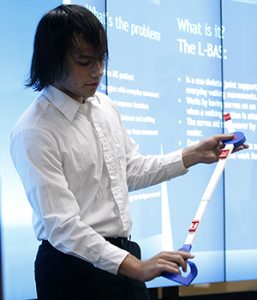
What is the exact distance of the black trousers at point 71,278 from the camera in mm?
1571

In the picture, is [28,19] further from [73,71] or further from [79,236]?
[79,236]

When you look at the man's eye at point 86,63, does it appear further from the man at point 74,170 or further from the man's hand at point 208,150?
the man's hand at point 208,150

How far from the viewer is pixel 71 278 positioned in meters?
1.57

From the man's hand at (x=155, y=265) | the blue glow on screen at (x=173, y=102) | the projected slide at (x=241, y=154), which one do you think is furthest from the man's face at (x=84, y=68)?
the projected slide at (x=241, y=154)

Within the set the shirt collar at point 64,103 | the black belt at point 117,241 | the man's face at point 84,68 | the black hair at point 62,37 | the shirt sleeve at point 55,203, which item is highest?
the black hair at point 62,37

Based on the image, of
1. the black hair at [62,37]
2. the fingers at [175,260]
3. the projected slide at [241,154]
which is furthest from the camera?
the projected slide at [241,154]

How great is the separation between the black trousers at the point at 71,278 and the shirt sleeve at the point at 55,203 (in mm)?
97

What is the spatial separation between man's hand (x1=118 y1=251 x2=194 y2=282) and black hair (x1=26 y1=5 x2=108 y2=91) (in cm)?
51

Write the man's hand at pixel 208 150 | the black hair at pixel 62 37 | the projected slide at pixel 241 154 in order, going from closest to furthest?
the black hair at pixel 62 37 → the man's hand at pixel 208 150 → the projected slide at pixel 241 154

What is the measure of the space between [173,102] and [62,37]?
146 cm

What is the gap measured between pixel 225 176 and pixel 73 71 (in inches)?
68.8

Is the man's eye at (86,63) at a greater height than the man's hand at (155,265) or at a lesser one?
greater

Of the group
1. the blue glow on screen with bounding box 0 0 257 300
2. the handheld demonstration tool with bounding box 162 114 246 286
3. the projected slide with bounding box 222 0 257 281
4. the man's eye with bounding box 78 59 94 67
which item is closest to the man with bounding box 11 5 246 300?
the man's eye with bounding box 78 59 94 67

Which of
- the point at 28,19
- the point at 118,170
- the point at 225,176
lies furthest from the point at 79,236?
the point at 225,176
